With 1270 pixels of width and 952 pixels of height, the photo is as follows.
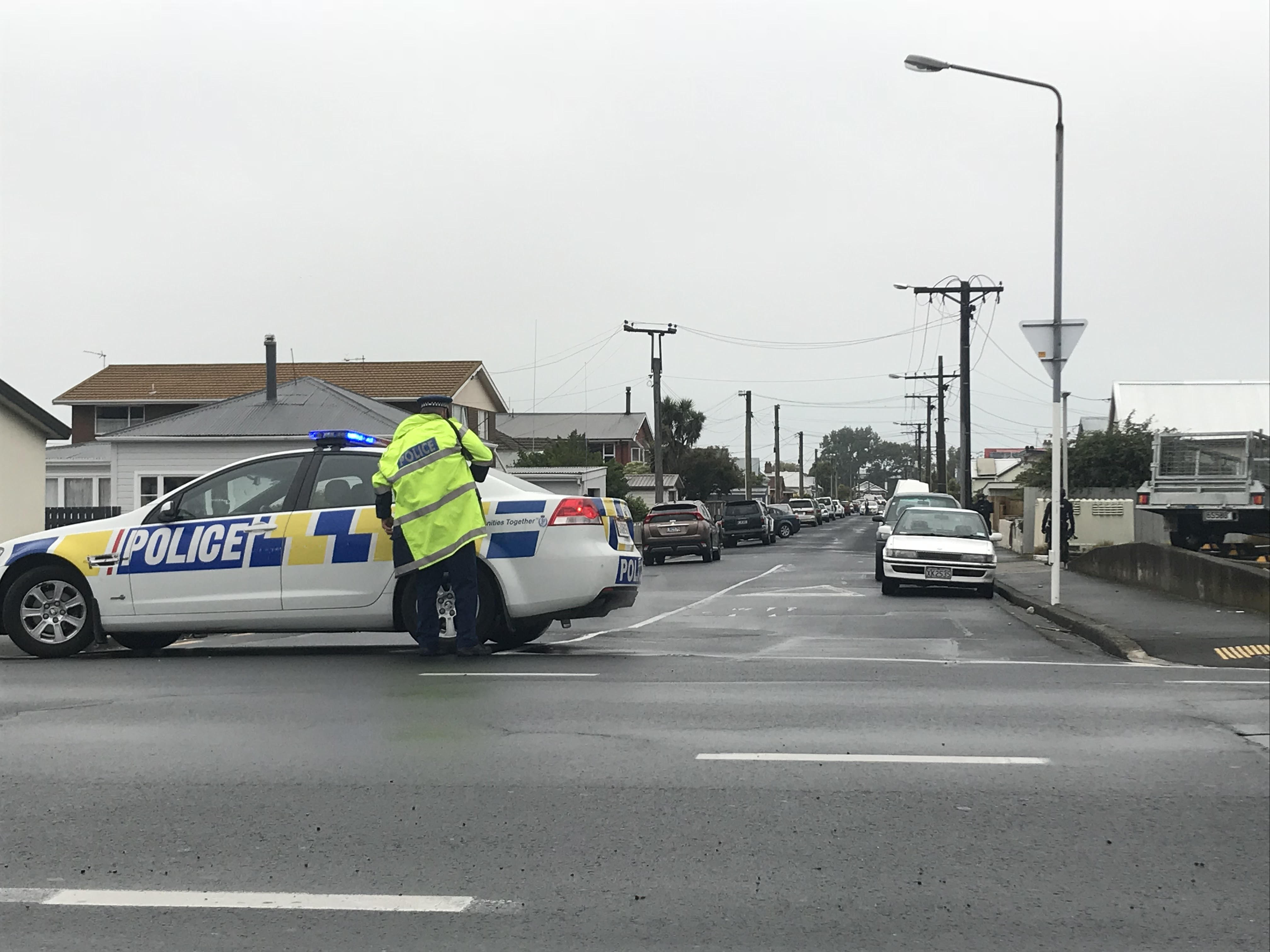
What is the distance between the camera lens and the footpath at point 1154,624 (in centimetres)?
1063

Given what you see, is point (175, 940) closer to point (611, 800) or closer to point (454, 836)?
point (454, 836)

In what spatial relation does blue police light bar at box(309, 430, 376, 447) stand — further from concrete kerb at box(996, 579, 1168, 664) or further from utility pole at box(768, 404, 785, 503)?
utility pole at box(768, 404, 785, 503)

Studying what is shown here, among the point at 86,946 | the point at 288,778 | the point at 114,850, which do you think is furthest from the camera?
the point at 288,778

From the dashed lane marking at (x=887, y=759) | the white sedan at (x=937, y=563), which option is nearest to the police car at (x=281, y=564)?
the dashed lane marking at (x=887, y=759)

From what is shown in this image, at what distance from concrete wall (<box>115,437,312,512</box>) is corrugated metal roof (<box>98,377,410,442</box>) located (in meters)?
0.27

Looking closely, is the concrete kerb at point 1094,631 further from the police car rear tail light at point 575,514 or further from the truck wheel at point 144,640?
the truck wheel at point 144,640

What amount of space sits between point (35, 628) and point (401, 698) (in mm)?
4099

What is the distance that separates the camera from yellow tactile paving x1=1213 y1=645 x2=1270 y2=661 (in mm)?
10298

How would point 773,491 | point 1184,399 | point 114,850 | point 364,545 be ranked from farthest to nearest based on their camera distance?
point 773,491, point 1184,399, point 364,545, point 114,850

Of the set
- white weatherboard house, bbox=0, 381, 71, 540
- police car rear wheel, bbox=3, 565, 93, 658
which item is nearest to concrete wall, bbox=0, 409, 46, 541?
white weatherboard house, bbox=0, 381, 71, 540

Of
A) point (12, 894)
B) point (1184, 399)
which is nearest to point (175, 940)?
point (12, 894)

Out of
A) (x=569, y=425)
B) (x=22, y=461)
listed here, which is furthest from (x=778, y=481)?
(x=22, y=461)

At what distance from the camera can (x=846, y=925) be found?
430 cm

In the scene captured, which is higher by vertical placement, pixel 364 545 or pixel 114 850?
pixel 364 545
